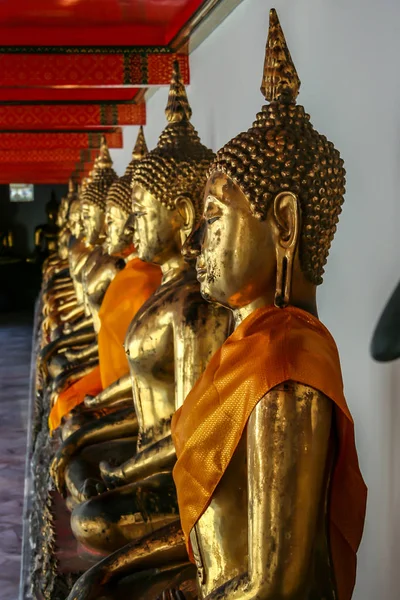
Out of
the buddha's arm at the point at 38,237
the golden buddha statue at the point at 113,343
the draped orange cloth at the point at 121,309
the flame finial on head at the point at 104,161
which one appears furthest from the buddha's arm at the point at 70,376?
the buddha's arm at the point at 38,237

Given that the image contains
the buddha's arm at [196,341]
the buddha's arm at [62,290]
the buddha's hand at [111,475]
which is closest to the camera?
the buddha's arm at [196,341]

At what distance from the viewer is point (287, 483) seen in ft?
4.81

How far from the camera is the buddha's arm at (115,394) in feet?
10.3

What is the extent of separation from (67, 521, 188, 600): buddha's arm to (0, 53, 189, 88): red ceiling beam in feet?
7.91

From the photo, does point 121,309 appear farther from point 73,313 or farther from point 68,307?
point 68,307

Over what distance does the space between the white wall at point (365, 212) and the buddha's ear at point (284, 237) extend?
351 mm

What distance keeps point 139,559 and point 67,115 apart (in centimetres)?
443

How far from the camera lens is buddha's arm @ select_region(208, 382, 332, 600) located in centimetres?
147

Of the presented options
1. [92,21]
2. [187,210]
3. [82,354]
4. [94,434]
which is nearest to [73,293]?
[82,354]

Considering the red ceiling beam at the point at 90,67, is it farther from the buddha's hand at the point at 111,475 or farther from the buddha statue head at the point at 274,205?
the buddha statue head at the point at 274,205

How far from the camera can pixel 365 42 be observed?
199cm

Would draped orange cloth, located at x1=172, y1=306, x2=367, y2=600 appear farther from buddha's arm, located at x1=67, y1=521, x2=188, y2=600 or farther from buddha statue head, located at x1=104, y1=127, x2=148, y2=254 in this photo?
buddha statue head, located at x1=104, y1=127, x2=148, y2=254

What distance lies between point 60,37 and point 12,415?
4123 mm

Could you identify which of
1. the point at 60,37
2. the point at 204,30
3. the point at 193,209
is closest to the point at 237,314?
the point at 193,209
